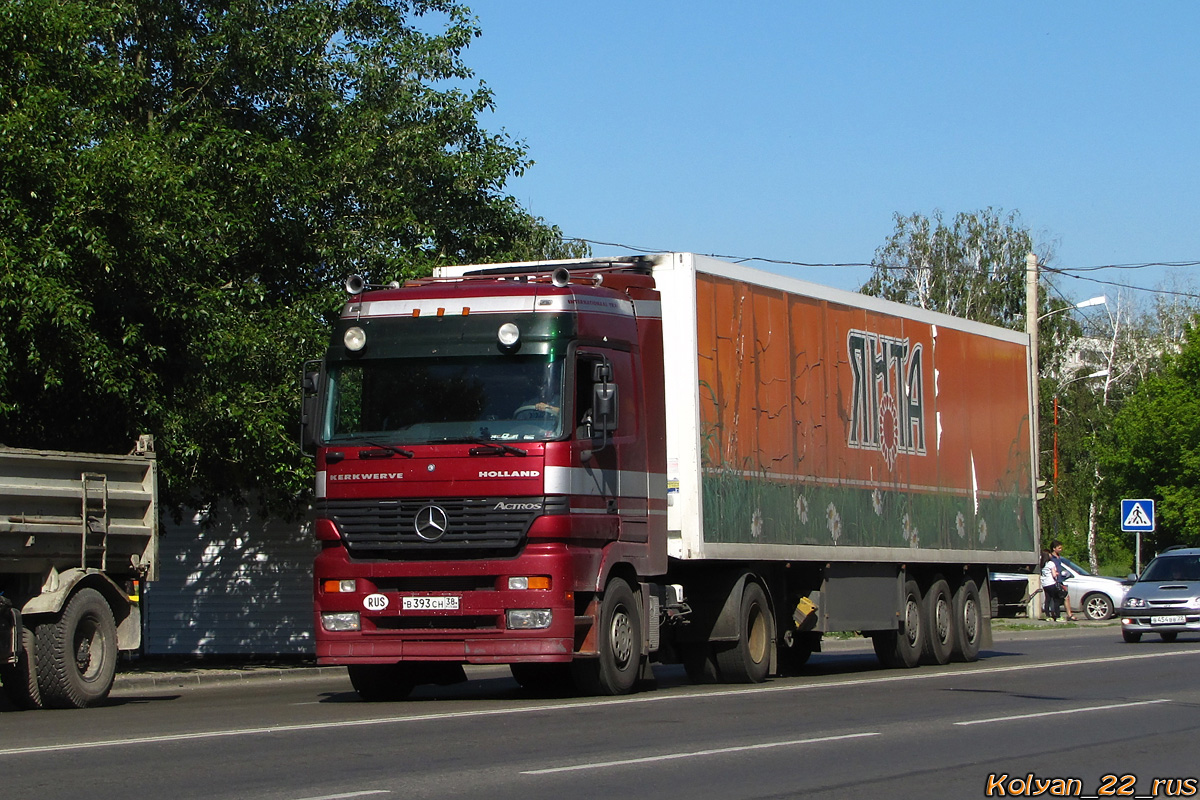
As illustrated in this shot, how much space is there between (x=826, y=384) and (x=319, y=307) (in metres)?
6.72

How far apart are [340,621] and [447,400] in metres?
2.07

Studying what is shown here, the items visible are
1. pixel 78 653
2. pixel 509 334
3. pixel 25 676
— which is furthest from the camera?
pixel 78 653

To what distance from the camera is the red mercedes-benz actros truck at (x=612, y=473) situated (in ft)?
45.5

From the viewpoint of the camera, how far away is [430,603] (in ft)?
45.8

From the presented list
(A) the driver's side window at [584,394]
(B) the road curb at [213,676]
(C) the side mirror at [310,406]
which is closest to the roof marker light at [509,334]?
(A) the driver's side window at [584,394]

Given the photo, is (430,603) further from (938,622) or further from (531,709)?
(938,622)

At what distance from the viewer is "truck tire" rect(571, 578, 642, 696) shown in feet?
47.4

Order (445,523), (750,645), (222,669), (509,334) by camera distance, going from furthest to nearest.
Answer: (222,669), (750,645), (509,334), (445,523)

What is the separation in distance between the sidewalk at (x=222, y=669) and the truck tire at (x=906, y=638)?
6.15 meters

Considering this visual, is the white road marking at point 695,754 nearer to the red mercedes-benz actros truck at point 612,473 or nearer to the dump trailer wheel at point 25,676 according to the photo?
the red mercedes-benz actros truck at point 612,473

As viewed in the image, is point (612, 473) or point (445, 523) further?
point (612, 473)

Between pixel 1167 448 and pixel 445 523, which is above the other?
pixel 1167 448

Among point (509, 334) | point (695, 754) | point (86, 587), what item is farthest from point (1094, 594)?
point (695, 754)

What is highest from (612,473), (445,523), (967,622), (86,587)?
(612,473)
